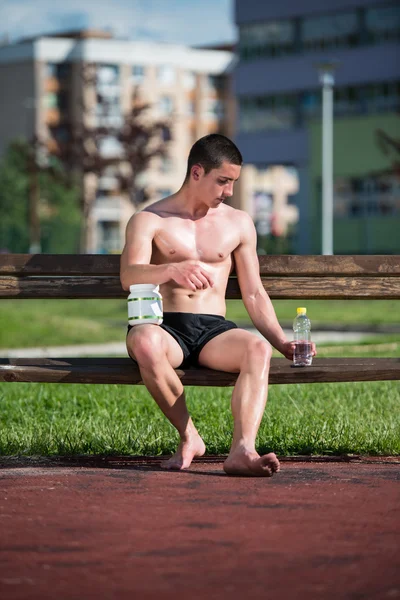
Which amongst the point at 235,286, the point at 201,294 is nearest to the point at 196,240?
the point at 201,294

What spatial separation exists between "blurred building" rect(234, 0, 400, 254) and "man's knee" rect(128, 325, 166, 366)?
47.7 metres

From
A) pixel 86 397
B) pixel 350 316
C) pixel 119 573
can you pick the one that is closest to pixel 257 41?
pixel 350 316

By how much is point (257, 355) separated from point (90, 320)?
1712 centimetres

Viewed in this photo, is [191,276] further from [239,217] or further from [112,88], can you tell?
[112,88]

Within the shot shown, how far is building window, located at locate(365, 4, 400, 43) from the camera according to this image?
186 feet

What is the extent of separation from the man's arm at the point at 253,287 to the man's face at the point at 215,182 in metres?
0.26

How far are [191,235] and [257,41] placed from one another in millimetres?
56343

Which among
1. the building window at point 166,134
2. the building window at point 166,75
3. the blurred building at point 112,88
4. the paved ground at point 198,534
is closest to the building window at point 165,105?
the blurred building at point 112,88

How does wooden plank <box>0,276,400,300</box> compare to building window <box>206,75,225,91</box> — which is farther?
building window <box>206,75,225,91</box>

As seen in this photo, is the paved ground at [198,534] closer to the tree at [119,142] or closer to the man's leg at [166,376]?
the man's leg at [166,376]

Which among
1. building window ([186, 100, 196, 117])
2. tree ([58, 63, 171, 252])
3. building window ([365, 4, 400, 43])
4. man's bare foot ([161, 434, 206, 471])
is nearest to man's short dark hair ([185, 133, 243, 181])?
man's bare foot ([161, 434, 206, 471])

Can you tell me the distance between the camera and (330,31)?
5950 cm

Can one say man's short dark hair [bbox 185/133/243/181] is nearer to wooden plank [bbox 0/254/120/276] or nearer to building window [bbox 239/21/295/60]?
wooden plank [bbox 0/254/120/276]

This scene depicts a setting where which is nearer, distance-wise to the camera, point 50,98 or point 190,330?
point 190,330
